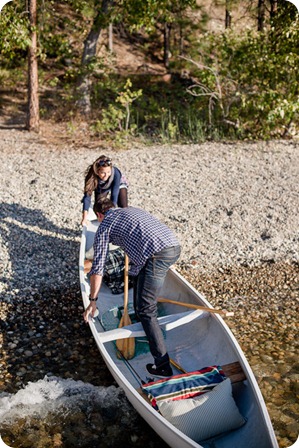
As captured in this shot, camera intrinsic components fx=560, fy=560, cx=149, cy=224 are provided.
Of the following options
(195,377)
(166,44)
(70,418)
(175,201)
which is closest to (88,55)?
(166,44)

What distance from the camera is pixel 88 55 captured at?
14.2 meters

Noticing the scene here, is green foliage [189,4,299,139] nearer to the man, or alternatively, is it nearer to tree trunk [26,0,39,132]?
tree trunk [26,0,39,132]

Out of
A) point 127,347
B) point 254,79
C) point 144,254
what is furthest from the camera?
point 254,79

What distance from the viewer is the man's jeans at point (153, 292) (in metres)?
5.06

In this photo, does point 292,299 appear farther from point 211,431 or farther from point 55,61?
point 55,61

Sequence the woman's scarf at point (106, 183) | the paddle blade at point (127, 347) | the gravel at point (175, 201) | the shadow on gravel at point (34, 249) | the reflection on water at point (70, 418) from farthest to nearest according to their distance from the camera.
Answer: the gravel at point (175, 201), the shadow on gravel at point (34, 249), the woman's scarf at point (106, 183), the paddle blade at point (127, 347), the reflection on water at point (70, 418)

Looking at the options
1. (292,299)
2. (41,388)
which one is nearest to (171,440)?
(41,388)

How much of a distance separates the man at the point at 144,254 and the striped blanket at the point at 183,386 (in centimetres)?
44

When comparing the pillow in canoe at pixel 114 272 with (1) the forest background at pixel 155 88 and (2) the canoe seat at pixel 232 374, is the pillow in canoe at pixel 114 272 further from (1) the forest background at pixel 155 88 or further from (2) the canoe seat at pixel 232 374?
(1) the forest background at pixel 155 88

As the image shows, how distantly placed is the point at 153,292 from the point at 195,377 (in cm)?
85

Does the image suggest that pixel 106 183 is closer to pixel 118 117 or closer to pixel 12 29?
pixel 12 29

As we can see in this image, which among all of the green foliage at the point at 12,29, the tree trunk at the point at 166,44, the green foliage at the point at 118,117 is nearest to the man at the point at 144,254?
the green foliage at the point at 118,117

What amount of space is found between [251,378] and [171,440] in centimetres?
89

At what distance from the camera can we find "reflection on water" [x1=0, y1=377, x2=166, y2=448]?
4.94 m
